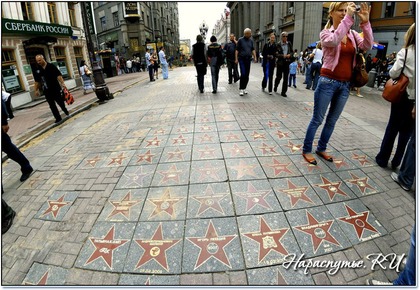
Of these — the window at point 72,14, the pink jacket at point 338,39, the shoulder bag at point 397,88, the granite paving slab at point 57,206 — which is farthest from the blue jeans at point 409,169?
the window at point 72,14

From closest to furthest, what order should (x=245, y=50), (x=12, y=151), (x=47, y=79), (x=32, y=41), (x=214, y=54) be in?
1. (x=12, y=151)
2. (x=47, y=79)
3. (x=245, y=50)
4. (x=214, y=54)
5. (x=32, y=41)

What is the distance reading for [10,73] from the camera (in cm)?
1187

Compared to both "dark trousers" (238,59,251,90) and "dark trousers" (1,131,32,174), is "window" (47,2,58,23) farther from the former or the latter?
"dark trousers" (1,131,32,174)

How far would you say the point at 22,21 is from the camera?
12.2 metres

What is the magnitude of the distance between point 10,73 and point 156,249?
46.7 ft

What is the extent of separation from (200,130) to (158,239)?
2973mm

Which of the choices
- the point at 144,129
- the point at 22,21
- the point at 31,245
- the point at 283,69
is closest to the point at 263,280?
the point at 31,245

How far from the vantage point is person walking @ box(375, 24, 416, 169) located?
2621 millimetres

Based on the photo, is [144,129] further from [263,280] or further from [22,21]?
[22,21]

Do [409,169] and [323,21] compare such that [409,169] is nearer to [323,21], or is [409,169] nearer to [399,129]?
[399,129]

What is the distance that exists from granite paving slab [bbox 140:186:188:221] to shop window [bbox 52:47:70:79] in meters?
16.8

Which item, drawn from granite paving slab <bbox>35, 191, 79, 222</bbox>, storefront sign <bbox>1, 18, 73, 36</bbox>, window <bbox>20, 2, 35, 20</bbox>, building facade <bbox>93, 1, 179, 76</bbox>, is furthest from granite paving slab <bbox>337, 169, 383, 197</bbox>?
building facade <bbox>93, 1, 179, 76</bbox>

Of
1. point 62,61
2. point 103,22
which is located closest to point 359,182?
point 62,61

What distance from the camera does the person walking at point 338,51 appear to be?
273 centimetres
